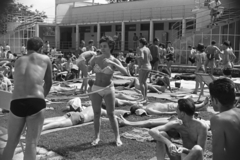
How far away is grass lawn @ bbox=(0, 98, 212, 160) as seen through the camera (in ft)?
16.5

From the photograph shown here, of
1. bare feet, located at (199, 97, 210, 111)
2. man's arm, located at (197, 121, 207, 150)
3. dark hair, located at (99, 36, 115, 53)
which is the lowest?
bare feet, located at (199, 97, 210, 111)

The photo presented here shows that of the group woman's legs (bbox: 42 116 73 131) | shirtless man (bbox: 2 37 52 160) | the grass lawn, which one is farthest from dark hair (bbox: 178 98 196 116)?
woman's legs (bbox: 42 116 73 131)

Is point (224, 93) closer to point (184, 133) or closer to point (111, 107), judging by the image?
point (184, 133)

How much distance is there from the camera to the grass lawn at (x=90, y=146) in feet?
16.5

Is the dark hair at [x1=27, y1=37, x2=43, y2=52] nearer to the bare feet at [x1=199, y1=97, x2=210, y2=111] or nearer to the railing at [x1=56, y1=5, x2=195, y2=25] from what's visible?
the bare feet at [x1=199, y1=97, x2=210, y2=111]

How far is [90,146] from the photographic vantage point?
550 cm

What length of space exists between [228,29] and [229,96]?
812 inches

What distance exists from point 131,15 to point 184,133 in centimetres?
3201

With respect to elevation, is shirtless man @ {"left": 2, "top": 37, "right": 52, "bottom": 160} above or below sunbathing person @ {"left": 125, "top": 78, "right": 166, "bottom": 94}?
above

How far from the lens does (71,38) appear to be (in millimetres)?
42844

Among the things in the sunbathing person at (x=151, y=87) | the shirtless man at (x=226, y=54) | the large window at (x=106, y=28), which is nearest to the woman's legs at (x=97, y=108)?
the sunbathing person at (x=151, y=87)

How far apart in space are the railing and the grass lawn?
23.5 m

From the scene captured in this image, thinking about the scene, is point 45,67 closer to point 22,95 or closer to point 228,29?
point 22,95

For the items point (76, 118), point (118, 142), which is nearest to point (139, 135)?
point (118, 142)
